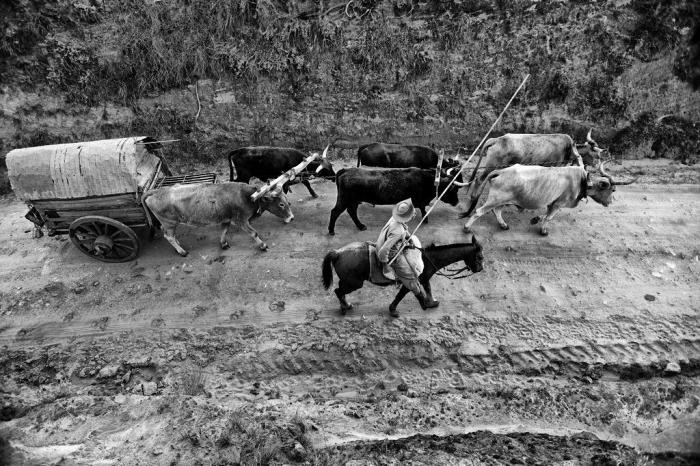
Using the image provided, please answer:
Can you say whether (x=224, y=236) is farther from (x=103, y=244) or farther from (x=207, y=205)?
(x=103, y=244)

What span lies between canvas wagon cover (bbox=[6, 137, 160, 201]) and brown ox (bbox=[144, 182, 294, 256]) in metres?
0.59

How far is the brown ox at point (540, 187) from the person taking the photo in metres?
8.44

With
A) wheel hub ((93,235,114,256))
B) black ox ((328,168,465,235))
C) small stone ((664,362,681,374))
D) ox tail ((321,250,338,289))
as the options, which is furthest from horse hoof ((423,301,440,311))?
wheel hub ((93,235,114,256))

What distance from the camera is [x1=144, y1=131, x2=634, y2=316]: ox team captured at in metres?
6.88

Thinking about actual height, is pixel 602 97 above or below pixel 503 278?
above

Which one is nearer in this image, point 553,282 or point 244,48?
point 553,282

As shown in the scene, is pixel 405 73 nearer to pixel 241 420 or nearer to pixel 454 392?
pixel 454 392

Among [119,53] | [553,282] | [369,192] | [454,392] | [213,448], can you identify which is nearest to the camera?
[213,448]

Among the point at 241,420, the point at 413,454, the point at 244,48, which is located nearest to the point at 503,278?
the point at 413,454

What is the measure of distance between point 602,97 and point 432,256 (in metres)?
8.30

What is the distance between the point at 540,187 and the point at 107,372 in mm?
8586

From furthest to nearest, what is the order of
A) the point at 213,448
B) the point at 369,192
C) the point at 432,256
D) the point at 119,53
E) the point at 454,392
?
the point at 119,53 < the point at 369,192 < the point at 432,256 < the point at 454,392 < the point at 213,448

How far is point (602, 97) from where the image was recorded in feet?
37.3

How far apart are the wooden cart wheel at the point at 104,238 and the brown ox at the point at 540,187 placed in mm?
7051
